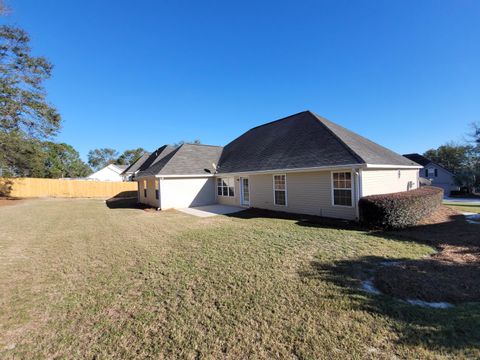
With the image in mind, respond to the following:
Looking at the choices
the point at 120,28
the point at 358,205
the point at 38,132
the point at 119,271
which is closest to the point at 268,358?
the point at 119,271

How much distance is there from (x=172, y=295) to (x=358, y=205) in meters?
8.00

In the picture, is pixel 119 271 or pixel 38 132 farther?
pixel 38 132

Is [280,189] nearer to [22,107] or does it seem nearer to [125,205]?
Result: [125,205]

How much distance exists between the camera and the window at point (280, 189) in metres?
12.5

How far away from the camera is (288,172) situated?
11922 mm

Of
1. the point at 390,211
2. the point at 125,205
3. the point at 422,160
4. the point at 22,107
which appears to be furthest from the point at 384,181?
the point at 422,160

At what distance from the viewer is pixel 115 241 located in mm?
7504

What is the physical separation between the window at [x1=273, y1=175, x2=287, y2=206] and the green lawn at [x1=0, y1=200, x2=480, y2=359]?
225 inches

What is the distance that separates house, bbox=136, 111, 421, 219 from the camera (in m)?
10.2

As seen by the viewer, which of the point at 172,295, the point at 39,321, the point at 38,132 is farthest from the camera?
the point at 38,132

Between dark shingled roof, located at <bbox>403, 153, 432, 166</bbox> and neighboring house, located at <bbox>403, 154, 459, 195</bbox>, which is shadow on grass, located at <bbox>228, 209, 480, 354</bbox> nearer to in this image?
neighboring house, located at <bbox>403, 154, 459, 195</bbox>

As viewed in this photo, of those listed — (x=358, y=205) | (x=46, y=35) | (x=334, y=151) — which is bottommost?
(x=358, y=205)

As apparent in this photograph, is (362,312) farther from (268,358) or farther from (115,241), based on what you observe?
(115,241)

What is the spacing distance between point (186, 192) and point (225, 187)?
2.82m
